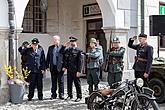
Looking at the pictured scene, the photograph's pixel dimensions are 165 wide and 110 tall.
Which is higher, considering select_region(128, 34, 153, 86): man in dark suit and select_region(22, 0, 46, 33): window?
select_region(22, 0, 46, 33): window

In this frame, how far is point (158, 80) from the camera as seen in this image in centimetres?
973

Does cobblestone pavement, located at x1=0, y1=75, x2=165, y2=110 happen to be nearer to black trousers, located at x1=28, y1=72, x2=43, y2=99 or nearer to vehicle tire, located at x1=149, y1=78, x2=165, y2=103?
black trousers, located at x1=28, y1=72, x2=43, y2=99

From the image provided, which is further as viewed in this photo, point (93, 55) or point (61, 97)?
point (61, 97)

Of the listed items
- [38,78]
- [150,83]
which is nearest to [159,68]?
[150,83]

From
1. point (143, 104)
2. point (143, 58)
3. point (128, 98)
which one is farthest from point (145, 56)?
point (143, 104)

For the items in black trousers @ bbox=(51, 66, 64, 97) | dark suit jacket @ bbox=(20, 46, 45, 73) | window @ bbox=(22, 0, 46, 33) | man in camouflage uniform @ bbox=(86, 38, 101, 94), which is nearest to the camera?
man in camouflage uniform @ bbox=(86, 38, 101, 94)

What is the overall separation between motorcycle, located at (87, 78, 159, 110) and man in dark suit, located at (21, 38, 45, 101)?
2775 mm

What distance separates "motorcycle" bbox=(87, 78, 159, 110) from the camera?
6.61 meters

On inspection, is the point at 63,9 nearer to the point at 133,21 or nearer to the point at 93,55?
the point at 133,21

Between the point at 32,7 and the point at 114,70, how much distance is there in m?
7.21

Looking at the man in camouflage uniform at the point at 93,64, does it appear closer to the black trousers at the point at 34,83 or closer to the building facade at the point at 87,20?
the black trousers at the point at 34,83

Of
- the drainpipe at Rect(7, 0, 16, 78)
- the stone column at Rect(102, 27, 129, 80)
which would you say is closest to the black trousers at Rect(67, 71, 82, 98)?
the drainpipe at Rect(7, 0, 16, 78)

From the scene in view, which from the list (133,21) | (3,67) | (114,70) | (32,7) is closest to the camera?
(114,70)

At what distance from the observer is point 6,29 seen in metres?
9.52
